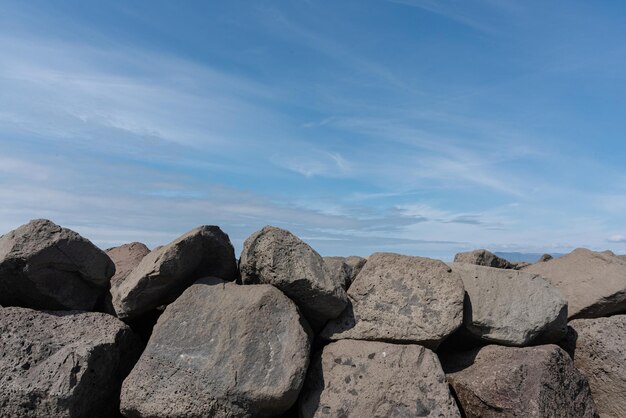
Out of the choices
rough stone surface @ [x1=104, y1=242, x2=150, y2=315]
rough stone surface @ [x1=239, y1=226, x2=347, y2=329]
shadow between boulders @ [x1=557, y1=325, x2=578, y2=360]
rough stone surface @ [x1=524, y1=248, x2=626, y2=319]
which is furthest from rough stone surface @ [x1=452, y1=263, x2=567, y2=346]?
rough stone surface @ [x1=104, y1=242, x2=150, y2=315]

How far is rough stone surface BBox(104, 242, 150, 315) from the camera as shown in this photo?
18.8 feet

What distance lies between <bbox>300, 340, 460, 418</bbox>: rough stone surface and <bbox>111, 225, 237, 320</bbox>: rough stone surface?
1.32 meters

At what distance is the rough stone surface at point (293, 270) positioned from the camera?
5.04m

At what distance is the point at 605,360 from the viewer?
575 cm

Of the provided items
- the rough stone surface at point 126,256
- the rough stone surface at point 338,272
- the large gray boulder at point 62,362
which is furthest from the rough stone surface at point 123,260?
the rough stone surface at point 338,272

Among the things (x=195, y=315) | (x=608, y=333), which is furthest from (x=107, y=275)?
(x=608, y=333)

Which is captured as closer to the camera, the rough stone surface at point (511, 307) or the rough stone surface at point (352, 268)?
the rough stone surface at point (511, 307)

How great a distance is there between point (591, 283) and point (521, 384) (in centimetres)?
197

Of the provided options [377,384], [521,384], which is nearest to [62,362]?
[377,384]

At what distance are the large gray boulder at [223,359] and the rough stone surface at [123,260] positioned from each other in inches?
37.9

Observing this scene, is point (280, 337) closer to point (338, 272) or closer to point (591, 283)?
point (338, 272)

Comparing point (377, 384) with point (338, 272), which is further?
point (338, 272)

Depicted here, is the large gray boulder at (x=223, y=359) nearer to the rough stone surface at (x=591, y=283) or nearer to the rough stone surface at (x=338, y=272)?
the rough stone surface at (x=338, y=272)

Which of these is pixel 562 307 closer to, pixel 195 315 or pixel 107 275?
pixel 195 315
